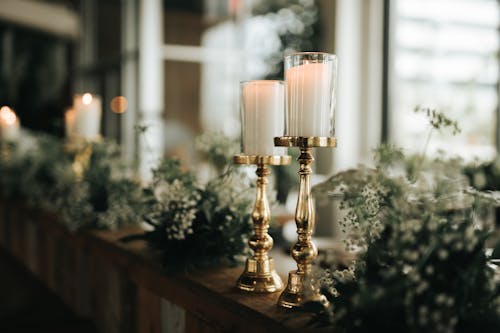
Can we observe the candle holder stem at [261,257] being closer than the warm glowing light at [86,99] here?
Yes

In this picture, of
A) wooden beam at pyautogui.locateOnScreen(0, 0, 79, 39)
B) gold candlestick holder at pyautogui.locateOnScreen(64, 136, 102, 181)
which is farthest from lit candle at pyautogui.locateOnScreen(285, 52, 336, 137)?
wooden beam at pyautogui.locateOnScreen(0, 0, 79, 39)

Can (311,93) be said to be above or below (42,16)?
→ below

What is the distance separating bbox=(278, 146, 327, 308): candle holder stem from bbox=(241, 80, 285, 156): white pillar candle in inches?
5.4

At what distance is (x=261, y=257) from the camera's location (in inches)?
47.8

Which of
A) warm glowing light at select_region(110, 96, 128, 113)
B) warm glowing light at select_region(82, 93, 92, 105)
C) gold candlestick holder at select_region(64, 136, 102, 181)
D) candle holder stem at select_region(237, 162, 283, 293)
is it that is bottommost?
candle holder stem at select_region(237, 162, 283, 293)

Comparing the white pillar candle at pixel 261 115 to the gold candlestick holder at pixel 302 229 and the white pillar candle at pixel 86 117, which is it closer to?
the gold candlestick holder at pixel 302 229

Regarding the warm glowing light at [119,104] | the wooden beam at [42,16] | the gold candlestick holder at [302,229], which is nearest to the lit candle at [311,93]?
the gold candlestick holder at [302,229]

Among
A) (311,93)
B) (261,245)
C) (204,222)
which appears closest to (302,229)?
(261,245)

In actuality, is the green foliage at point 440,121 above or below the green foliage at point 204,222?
above

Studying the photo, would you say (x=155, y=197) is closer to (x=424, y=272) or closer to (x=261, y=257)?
(x=261, y=257)

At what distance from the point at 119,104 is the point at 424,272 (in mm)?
5801

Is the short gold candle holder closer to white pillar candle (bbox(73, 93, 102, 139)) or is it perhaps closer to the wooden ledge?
the wooden ledge

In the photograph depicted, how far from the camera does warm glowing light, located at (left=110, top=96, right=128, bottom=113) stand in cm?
620

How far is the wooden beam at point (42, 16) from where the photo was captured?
692 centimetres
